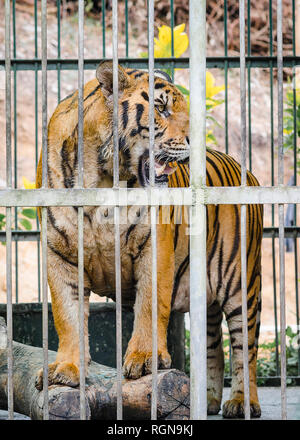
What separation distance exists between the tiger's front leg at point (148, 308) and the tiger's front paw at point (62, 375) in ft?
0.63

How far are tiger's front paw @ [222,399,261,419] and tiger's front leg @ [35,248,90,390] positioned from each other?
0.90m

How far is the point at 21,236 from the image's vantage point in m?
4.74

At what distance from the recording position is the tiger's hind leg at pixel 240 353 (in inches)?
138

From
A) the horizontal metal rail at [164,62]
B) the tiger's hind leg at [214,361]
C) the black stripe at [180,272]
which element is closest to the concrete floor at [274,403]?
the tiger's hind leg at [214,361]

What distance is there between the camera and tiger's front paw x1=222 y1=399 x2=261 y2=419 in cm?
348

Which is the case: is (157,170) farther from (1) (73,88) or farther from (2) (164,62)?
(1) (73,88)

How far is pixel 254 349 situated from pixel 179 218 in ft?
2.49

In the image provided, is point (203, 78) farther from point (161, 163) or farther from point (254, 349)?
point (254, 349)

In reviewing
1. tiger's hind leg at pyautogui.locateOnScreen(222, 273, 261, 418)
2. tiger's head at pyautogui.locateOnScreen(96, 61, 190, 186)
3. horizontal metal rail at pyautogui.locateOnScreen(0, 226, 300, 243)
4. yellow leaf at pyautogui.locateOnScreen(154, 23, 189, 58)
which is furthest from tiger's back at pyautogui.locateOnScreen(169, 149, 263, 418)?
yellow leaf at pyautogui.locateOnScreen(154, 23, 189, 58)

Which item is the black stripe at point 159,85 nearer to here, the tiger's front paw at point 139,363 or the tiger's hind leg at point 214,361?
the tiger's front paw at point 139,363

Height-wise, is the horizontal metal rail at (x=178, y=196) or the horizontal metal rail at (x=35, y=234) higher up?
the horizontal metal rail at (x=178, y=196)

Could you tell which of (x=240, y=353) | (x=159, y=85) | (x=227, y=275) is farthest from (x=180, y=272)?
(x=159, y=85)

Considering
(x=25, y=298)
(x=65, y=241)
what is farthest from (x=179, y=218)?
(x=25, y=298)

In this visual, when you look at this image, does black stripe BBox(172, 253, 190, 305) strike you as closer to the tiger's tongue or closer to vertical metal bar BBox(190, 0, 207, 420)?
the tiger's tongue
